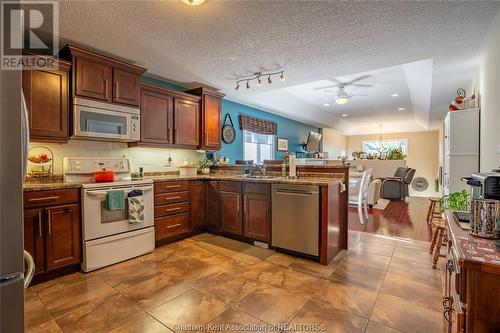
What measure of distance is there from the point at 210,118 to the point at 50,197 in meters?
2.58

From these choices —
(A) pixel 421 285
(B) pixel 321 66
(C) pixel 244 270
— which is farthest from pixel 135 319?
(B) pixel 321 66

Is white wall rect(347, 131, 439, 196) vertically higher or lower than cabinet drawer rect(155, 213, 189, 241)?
higher

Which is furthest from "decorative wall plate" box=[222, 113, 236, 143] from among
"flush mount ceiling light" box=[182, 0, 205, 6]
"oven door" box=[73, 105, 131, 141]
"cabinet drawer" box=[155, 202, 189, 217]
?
"flush mount ceiling light" box=[182, 0, 205, 6]

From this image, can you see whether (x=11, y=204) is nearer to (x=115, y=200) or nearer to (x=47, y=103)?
(x=115, y=200)

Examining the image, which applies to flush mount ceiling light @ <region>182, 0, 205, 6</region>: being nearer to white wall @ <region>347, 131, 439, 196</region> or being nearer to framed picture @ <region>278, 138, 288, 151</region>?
framed picture @ <region>278, 138, 288, 151</region>

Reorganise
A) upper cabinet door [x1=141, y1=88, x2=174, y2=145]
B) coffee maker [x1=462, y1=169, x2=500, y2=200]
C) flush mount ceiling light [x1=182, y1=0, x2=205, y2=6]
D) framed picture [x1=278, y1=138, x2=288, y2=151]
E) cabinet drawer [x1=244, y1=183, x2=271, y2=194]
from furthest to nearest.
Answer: framed picture [x1=278, y1=138, x2=288, y2=151]
upper cabinet door [x1=141, y1=88, x2=174, y2=145]
cabinet drawer [x1=244, y1=183, x2=271, y2=194]
flush mount ceiling light [x1=182, y1=0, x2=205, y2=6]
coffee maker [x1=462, y1=169, x2=500, y2=200]

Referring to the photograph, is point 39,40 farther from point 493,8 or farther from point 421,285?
point 421,285

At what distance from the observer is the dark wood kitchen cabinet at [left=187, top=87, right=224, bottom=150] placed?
4.21m

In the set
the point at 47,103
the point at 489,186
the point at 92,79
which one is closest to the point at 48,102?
the point at 47,103

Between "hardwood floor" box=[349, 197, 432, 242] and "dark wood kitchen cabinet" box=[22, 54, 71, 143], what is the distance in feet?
14.4

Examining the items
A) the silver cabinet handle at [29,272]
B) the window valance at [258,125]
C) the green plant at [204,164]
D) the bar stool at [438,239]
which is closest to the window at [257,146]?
the window valance at [258,125]

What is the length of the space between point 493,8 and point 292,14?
1.61m

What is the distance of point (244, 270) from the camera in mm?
2602

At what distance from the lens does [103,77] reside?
2934 millimetres
